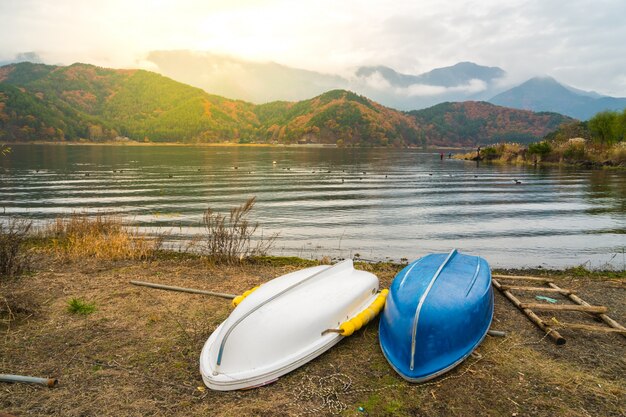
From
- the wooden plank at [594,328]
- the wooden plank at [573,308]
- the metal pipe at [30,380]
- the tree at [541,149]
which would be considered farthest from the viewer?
the tree at [541,149]

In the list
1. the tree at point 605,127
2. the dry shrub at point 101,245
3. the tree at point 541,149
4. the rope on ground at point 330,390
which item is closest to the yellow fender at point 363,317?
the rope on ground at point 330,390

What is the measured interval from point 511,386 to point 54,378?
19.1 feet

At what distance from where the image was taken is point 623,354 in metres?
6.27

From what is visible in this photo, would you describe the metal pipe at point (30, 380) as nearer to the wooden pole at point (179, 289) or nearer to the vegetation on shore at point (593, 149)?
the wooden pole at point (179, 289)

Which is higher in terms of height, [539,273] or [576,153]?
[576,153]

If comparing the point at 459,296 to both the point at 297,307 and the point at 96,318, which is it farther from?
the point at 96,318

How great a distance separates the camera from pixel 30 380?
17.2ft

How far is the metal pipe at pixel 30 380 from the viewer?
5.23 metres

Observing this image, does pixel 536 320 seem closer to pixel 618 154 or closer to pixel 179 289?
pixel 179 289

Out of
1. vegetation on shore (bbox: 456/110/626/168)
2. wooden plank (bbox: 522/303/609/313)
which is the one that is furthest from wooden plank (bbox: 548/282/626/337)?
vegetation on shore (bbox: 456/110/626/168)

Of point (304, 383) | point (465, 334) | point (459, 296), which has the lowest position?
point (304, 383)

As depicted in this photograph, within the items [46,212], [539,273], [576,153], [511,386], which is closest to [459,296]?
[511,386]

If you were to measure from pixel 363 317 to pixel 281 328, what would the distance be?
1.64 metres

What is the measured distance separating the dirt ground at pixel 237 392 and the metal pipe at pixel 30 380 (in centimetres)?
7
